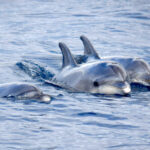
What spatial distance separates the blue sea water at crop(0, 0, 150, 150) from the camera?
30.5 feet

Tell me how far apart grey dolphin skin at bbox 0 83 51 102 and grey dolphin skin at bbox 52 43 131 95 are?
150 cm

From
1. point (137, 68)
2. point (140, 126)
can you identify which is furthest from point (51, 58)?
point (140, 126)

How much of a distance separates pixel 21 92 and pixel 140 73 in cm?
356

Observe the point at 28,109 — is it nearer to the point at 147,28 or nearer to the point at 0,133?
the point at 0,133

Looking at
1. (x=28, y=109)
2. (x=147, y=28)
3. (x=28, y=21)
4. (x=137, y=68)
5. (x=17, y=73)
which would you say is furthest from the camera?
(x=28, y=21)

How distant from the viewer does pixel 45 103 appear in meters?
11.5

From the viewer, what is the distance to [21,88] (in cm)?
A: 1155

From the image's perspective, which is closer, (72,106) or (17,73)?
(72,106)

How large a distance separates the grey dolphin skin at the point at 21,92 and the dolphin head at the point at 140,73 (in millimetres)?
2924

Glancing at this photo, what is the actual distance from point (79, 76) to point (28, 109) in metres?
2.68

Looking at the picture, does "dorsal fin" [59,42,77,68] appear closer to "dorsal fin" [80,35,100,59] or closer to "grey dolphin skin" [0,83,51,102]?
"dorsal fin" [80,35,100,59]

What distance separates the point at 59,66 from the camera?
691 inches

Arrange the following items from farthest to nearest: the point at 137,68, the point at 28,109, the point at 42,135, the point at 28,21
Answer: the point at 28,21 → the point at 137,68 → the point at 28,109 → the point at 42,135

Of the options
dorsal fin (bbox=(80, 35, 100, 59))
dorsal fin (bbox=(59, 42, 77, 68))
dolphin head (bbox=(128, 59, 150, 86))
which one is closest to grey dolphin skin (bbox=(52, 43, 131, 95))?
dorsal fin (bbox=(59, 42, 77, 68))
